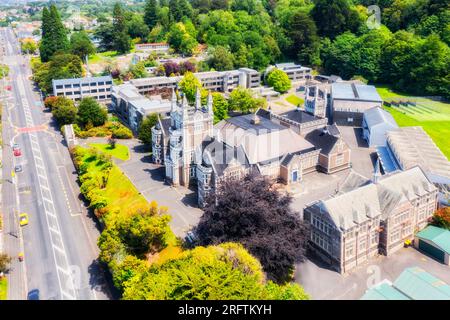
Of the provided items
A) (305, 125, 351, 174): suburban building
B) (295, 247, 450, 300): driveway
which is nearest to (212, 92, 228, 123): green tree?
(305, 125, 351, 174): suburban building

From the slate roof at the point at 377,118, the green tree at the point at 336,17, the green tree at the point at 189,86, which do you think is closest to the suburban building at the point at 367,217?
the slate roof at the point at 377,118

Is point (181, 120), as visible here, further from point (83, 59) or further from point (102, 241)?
point (83, 59)

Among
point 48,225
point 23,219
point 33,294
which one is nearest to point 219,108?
point 48,225

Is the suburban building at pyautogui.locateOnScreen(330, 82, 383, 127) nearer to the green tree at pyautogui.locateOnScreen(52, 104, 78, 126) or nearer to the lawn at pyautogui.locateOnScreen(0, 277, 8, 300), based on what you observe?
the green tree at pyautogui.locateOnScreen(52, 104, 78, 126)

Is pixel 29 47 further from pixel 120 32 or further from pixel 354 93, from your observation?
pixel 354 93

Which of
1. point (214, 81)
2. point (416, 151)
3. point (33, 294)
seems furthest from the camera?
point (214, 81)

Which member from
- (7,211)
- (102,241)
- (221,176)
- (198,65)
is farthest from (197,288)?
(198,65)

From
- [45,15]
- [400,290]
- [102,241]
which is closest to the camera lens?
[400,290]
